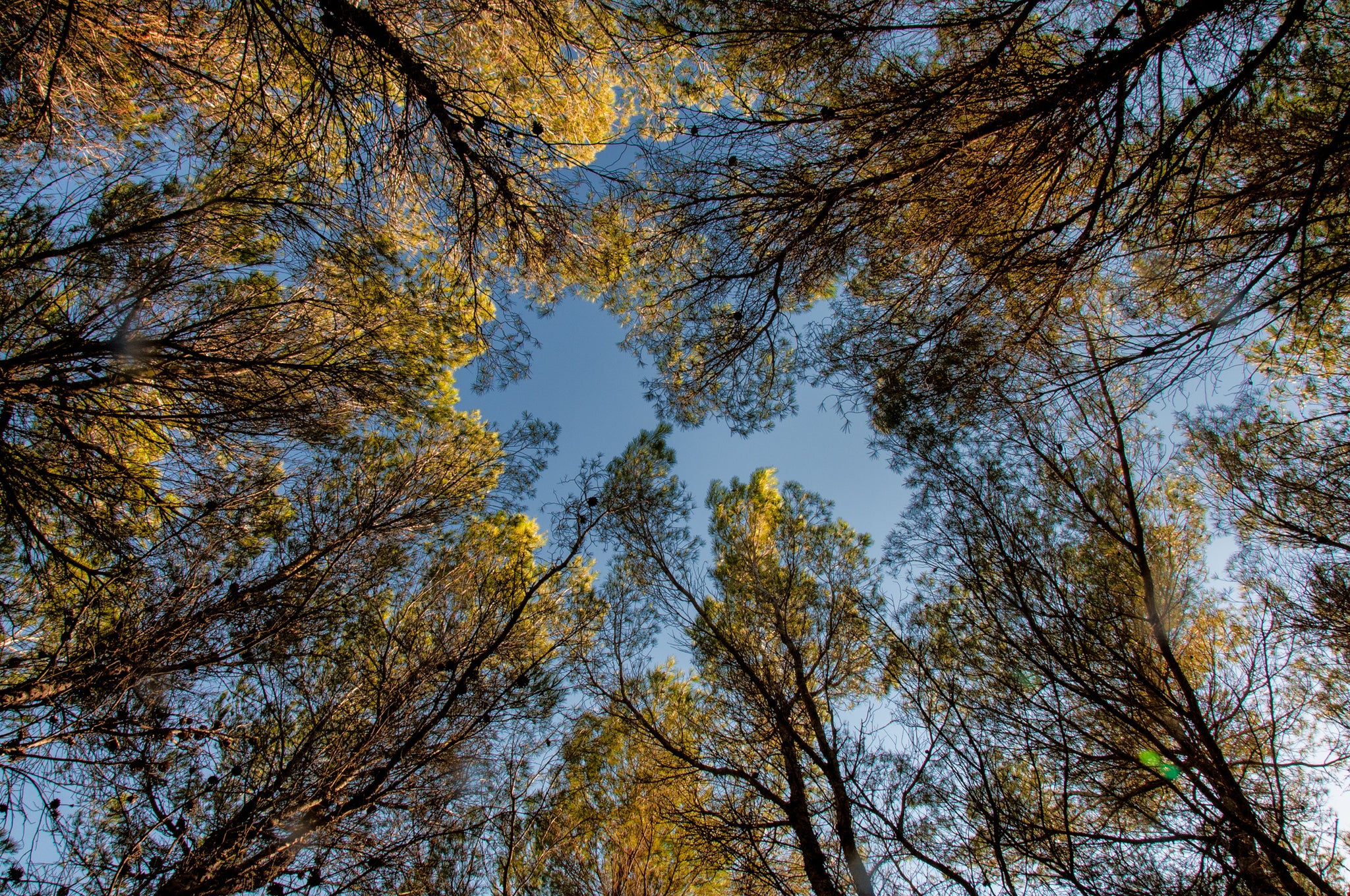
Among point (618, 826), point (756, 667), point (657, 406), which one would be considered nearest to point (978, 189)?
point (657, 406)

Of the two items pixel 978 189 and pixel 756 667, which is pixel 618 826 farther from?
pixel 978 189

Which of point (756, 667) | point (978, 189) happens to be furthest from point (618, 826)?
point (978, 189)

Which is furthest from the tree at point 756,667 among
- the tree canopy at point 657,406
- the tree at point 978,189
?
the tree at point 978,189

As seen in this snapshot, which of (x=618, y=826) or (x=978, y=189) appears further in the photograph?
(x=618, y=826)

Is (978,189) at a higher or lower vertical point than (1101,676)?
higher

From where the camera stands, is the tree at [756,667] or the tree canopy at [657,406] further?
the tree at [756,667]

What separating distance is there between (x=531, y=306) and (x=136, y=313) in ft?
7.38

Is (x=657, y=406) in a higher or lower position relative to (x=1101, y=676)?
higher

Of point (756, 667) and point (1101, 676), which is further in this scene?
point (756, 667)

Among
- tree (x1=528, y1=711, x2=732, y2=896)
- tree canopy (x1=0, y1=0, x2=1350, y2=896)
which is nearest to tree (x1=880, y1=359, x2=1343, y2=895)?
tree canopy (x1=0, y1=0, x2=1350, y2=896)

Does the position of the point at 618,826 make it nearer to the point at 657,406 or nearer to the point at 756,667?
the point at 756,667

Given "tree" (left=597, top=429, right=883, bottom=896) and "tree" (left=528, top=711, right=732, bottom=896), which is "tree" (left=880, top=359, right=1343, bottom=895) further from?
"tree" (left=528, top=711, right=732, bottom=896)

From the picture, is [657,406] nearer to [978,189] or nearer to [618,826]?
[978,189]

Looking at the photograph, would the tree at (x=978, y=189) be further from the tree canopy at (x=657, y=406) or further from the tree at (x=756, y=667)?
the tree at (x=756, y=667)
